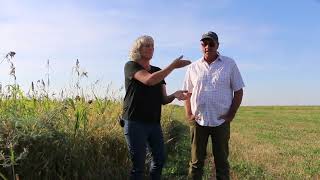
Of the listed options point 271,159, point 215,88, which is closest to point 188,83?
point 215,88

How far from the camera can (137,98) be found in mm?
5473

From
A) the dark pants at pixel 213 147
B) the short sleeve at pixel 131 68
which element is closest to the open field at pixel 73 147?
the dark pants at pixel 213 147

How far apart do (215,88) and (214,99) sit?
0.40ft

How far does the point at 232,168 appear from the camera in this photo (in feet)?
27.4

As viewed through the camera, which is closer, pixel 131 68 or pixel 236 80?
pixel 131 68

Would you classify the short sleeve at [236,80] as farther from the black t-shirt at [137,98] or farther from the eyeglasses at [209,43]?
the black t-shirt at [137,98]

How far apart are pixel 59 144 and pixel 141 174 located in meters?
0.94

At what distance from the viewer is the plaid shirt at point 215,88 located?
6.13 m

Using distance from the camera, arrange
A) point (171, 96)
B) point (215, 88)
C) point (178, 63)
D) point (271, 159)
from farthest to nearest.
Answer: point (271, 159) < point (215, 88) < point (171, 96) < point (178, 63)

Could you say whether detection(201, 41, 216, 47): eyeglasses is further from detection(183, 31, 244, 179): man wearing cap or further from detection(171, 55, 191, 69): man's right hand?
detection(171, 55, 191, 69): man's right hand

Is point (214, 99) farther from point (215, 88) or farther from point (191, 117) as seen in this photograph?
point (191, 117)

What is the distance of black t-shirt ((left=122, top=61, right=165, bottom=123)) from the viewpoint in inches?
215

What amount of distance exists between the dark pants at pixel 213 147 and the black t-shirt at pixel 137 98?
922 mm

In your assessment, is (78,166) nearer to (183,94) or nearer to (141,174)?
(141,174)
